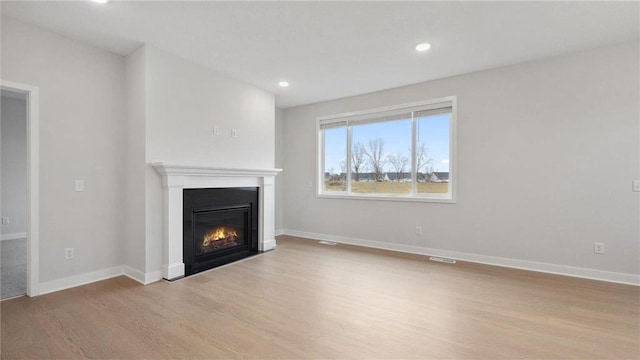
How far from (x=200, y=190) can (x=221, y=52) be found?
170 centimetres

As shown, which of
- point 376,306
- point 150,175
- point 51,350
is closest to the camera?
point 51,350

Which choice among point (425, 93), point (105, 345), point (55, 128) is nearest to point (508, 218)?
point (425, 93)

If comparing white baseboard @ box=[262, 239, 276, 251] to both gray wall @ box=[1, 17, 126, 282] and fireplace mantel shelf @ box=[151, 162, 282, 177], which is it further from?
gray wall @ box=[1, 17, 126, 282]

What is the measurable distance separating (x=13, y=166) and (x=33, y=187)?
12.4ft

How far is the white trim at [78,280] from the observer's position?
2.80 m

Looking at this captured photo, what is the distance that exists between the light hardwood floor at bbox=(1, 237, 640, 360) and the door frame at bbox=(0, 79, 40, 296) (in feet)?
0.76

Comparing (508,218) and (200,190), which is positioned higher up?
(200,190)

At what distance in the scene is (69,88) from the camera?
2955 millimetres

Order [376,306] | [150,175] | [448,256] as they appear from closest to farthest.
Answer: [376,306] < [150,175] < [448,256]

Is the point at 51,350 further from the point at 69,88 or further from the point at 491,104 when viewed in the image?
the point at 491,104

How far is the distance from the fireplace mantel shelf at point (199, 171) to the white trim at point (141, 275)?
1.13 m

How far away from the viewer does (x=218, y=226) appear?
3.94 m

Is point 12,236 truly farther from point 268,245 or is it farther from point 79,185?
point 268,245

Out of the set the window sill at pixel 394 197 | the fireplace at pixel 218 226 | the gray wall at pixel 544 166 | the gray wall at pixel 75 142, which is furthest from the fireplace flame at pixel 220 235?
the gray wall at pixel 544 166
